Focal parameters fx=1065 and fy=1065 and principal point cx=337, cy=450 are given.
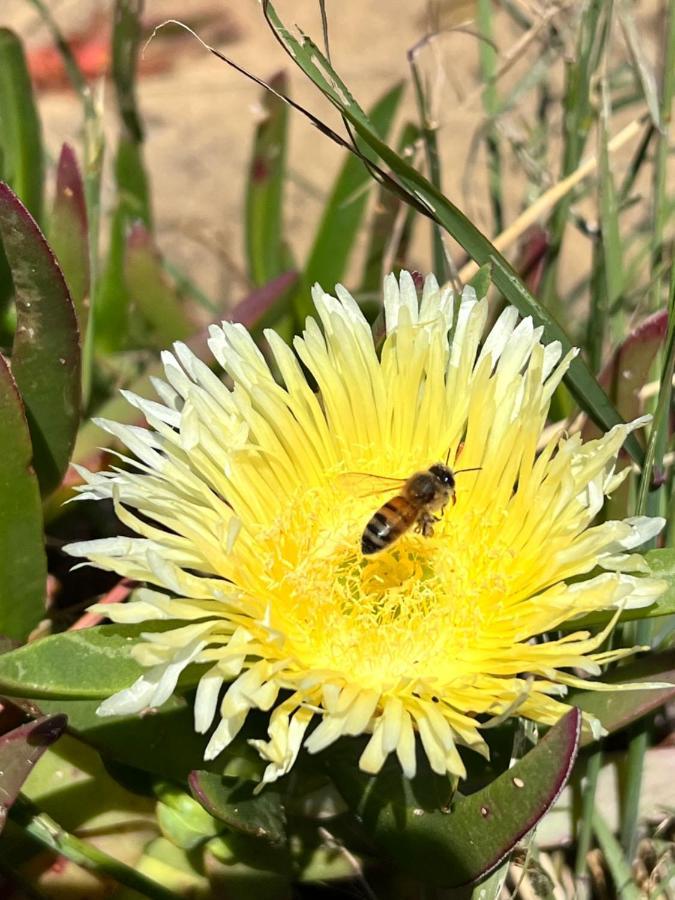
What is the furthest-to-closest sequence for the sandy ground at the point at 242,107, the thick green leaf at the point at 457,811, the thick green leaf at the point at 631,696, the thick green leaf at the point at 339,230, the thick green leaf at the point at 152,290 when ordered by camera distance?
the sandy ground at the point at 242,107 < the thick green leaf at the point at 339,230 < the thick green leaf at the point at 152,290 < the thick green leaf at the point at 631,696 < the thick green leaf at the point at 457,811

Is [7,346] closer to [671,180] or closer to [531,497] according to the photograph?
[531,497]

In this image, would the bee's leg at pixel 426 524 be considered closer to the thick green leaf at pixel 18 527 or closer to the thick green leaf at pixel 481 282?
the thick green leaf at pixel 481 282

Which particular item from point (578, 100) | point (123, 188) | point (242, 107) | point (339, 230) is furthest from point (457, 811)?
point (242, 107)

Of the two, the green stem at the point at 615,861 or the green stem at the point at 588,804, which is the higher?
the green stem at the point at 588,804

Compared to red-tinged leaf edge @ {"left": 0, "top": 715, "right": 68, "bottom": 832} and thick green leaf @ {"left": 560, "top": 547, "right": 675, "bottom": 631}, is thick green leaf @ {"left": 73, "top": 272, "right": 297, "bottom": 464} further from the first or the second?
thick green leaf @ {"left": 560, "top": 547, "right": 675, "bottom": 631}

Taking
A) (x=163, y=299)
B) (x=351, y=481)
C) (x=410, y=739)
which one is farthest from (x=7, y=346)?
(x=410, y=739)

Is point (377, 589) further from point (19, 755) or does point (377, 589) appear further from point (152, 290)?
point (152, 290)

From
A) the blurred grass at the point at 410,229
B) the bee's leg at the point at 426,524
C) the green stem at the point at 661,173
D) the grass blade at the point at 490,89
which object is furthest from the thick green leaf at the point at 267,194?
the bee's leg at the point at 426,524
